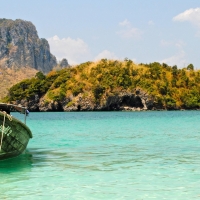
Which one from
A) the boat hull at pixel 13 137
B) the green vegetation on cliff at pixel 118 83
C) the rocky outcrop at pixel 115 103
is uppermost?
the green vegetation on cliff at pixel 118 83

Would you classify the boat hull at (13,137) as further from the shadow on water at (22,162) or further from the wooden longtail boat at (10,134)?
the shadow on water at (22,162)

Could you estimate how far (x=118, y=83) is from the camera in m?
101

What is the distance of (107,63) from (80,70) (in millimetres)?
7870

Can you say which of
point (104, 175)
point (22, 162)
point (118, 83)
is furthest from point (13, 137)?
point (118, 83)

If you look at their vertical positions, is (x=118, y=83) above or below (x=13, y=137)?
above

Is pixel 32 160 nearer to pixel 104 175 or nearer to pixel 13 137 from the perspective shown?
pixel 13 137

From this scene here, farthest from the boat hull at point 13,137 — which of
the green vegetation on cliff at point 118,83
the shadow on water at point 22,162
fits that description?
the green vegetation on cliff at point 118,83

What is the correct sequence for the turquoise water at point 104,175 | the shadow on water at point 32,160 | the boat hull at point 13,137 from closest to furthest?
the turquoise water at point 104,175, the shadow on water at point 32,160, the boat hull at point 13,137

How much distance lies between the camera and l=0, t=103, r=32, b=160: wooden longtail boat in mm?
12213

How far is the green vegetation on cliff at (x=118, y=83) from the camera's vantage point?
9988 centimetres

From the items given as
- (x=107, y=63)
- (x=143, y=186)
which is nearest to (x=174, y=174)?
(x=143, y=186)

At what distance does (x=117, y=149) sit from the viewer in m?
17.5

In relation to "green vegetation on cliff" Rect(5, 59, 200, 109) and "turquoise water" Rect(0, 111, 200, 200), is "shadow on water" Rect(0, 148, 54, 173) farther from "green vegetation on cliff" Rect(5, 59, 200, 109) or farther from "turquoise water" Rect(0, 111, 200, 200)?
"green vegetation on cliff" Rect(5, 59, 200, 109)

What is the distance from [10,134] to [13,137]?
0.39 metres
